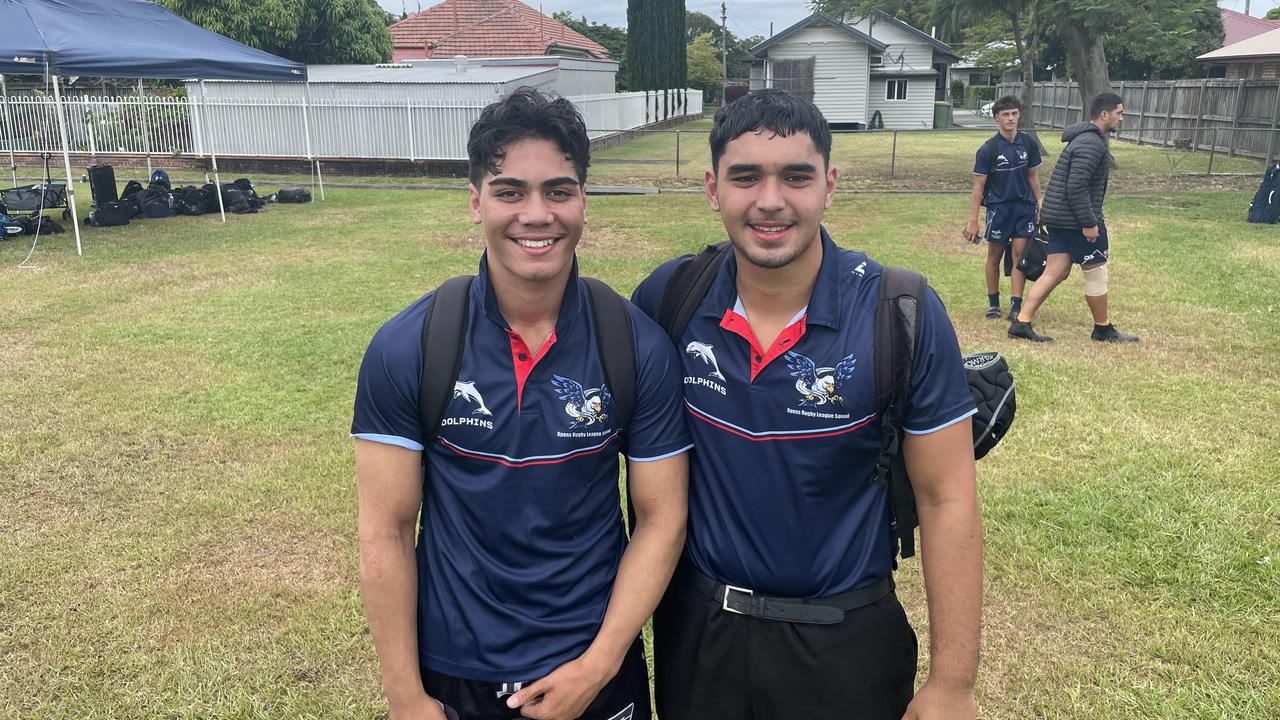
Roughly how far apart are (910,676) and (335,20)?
3194cm

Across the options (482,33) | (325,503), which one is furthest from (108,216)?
(482,33)

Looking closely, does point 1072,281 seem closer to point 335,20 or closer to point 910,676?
point 910,676

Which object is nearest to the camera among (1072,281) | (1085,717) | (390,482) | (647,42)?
(390,482)

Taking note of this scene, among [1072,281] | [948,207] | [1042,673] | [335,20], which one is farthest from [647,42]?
[1042,673]

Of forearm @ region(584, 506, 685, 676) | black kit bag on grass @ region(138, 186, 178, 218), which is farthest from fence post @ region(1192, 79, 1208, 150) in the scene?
forearm @ region(584, 506, 685, 676)

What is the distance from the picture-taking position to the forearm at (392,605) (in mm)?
1995

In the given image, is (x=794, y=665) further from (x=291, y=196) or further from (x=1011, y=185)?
(x=291, y=196)

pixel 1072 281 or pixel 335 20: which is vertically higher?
pixel 335 20

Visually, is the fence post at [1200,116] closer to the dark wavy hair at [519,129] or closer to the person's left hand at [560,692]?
the dark wavy hair at [519,129]

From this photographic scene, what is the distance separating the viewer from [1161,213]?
Result: 596 inches

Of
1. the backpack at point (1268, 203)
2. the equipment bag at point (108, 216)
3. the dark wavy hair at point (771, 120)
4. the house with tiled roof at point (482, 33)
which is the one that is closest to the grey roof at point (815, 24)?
the house with tiled roof at point (482, 33)

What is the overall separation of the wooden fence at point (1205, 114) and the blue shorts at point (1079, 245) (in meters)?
15.1

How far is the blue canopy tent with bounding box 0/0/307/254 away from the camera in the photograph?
12023 mm

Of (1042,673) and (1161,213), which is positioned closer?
(1042,673)
